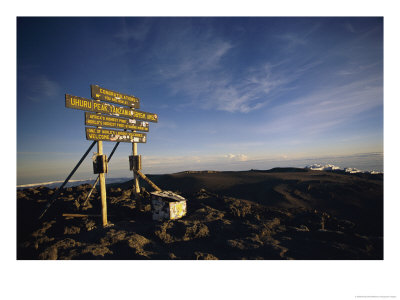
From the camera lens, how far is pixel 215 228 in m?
5.47

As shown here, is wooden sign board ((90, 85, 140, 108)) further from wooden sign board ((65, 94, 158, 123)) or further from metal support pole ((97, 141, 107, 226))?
metal support pole ((97, 141, 107, 226))

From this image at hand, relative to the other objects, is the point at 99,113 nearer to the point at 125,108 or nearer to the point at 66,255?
the point at 125,108

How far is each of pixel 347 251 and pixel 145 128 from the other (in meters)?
7.69

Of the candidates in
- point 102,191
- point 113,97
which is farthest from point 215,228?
point 113,97

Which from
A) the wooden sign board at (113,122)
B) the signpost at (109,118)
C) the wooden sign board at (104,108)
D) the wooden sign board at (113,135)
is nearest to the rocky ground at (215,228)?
the signpost at (109,118)

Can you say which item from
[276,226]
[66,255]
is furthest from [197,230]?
[66,255]

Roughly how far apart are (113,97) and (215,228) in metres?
5.99

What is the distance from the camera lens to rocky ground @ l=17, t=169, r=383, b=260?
A: 419 centimetres

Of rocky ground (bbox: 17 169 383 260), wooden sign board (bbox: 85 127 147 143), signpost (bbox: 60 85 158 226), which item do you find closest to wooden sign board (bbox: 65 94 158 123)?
signpost (bbox: 60 85 158 226)

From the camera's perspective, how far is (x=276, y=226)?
5.68 metres

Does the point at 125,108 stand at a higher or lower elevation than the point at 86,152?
higher

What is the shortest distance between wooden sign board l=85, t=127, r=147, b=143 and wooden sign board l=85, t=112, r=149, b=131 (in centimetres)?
20

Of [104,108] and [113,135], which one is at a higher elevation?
[104,108]

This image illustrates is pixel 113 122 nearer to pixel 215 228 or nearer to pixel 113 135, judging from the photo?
pixel 113 135
